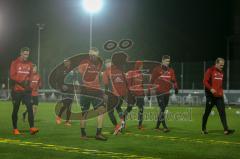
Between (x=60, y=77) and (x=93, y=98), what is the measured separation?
553 centimetres

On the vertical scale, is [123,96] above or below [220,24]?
below

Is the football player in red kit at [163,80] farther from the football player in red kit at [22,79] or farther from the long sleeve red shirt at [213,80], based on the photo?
the football player in red kit at [22,79]

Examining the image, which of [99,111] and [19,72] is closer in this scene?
[99,111]

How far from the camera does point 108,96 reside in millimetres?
14344

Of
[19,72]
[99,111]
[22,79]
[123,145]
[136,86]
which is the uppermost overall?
[19,72]

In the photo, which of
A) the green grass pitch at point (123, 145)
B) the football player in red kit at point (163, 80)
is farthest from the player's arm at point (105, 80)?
the football player in red kit at point (163, 80)

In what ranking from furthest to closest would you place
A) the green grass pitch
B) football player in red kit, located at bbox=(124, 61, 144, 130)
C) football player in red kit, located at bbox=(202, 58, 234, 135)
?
1. football player in red kit, located at bbox=(124, 61, 144, 130)
2. football player in red kit, located at bbox=(202, 58, 234, 135)
3. the green grass pitch

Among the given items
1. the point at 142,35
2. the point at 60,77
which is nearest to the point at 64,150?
the point at 60,77

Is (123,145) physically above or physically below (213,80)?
below

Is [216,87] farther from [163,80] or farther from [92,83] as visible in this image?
[92,83]

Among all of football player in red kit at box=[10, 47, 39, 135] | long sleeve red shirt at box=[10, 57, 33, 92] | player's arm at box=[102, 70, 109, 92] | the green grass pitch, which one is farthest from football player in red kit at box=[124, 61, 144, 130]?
long sleeve red shirt at box=[10, 57, 33, 92]

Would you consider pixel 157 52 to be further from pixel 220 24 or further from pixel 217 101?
pixel 217 101

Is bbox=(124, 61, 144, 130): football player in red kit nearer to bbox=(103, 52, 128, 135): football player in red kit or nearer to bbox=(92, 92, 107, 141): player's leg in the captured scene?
bbox=(103, 52, 128, 135): football player in red kit

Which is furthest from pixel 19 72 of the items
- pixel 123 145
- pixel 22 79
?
pixel 123 145
